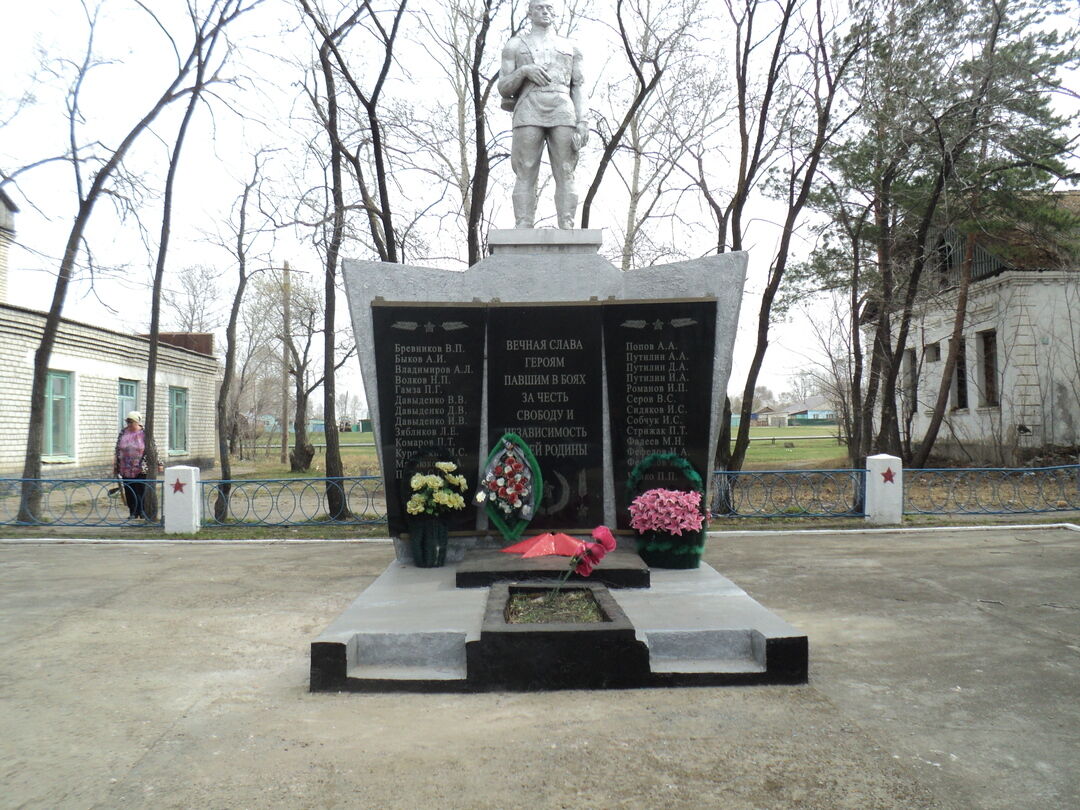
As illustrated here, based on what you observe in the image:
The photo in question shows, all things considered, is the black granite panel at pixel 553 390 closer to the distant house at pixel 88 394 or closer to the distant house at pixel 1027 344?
the distant house at pixel 88 394

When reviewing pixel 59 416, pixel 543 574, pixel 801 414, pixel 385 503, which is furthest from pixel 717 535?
pixel 801 414

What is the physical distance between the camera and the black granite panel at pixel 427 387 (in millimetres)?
6453

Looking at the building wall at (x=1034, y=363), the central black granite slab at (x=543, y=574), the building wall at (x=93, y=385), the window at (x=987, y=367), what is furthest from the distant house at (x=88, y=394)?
the window at (x=987, y=367)

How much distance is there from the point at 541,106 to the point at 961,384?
63.5 feet

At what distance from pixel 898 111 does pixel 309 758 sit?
1169 centimetres

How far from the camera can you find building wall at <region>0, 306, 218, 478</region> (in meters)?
15.3

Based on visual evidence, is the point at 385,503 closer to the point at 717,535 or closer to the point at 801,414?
the point at 717,535

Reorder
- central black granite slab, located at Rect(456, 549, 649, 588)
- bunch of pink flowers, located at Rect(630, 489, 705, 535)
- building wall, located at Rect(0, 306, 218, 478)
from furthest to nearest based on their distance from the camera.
Answer: building wall, located at Rect(0, 306, 218, 478)
bunch of pink flowers, located at Rect(630, 489, 705, 535)
central black granite slab, located at Rect(456, 549, 649, 588)

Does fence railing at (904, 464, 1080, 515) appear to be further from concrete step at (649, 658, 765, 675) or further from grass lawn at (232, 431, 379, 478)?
grass lawn at (232, 431, 379, 478)

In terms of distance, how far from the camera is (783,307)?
18.5 meters

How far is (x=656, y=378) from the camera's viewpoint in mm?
6473

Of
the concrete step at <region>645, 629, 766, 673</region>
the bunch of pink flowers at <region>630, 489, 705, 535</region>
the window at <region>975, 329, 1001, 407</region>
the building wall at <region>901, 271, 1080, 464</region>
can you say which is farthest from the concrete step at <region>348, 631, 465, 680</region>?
the window at <region>975, 329, 1001, 407</region>

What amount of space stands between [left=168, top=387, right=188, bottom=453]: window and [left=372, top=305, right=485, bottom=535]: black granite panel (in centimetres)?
1915

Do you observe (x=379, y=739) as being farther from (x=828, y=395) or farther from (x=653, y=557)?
(x=828, y=395)
